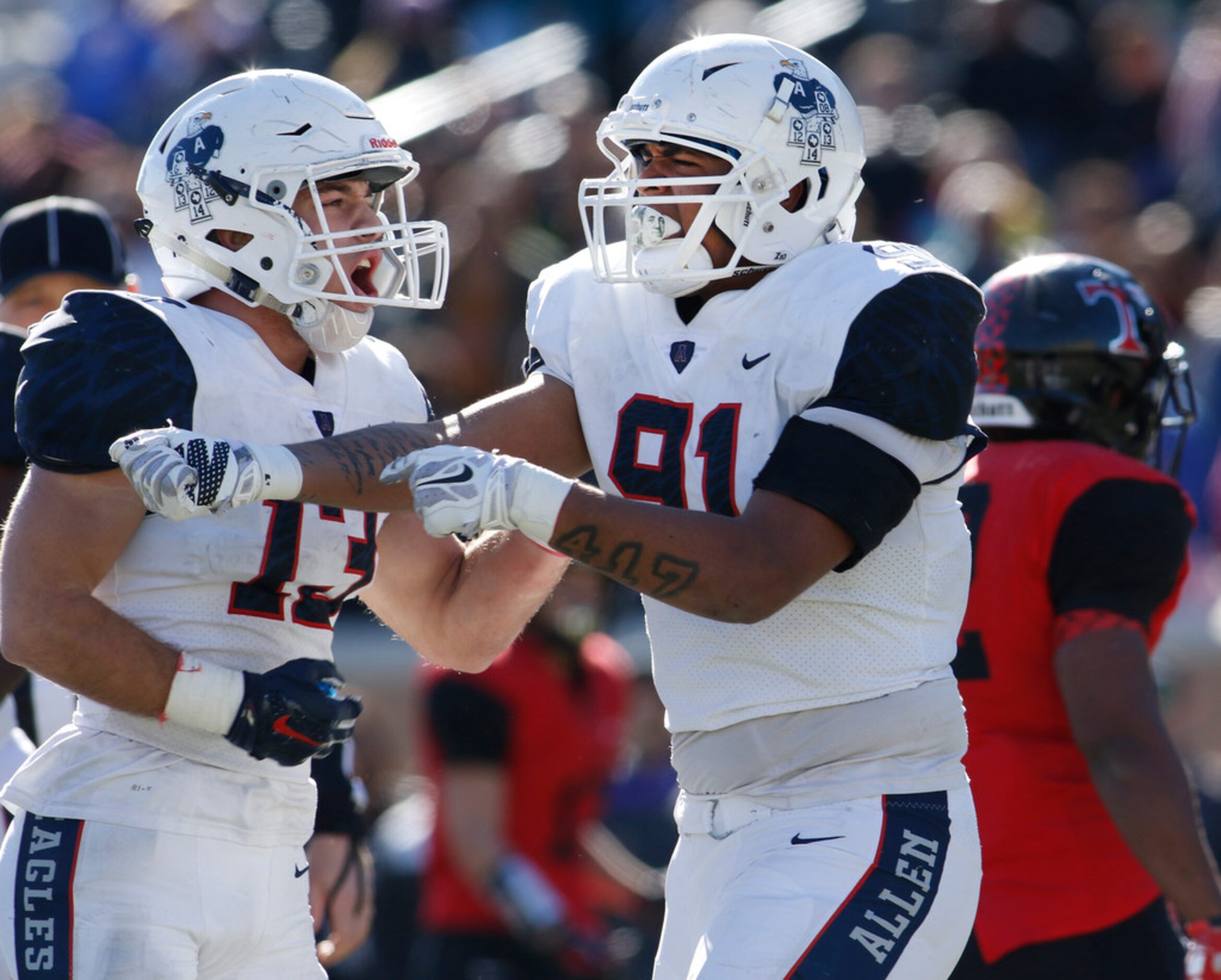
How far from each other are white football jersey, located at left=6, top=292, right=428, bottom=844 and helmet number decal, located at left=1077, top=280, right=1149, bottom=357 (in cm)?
176

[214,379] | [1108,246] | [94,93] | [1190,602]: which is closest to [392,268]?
[214,379]

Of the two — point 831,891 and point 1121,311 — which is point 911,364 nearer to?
point 831,891

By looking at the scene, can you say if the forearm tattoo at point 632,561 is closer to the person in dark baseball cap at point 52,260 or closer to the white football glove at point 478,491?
the white football glove at point 478,491

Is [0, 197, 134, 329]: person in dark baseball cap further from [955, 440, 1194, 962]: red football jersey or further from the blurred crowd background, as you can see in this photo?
the blurred crowd background

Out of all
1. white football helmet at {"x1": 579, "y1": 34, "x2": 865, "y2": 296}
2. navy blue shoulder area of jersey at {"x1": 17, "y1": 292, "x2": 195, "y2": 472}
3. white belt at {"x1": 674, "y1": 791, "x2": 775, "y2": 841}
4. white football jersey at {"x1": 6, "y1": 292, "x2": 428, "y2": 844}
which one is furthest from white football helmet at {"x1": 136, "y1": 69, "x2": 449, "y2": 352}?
white belt at {"x1": 674, "y1": 791, "x2": 775, "y2": 841}

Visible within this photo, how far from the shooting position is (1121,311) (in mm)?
4059

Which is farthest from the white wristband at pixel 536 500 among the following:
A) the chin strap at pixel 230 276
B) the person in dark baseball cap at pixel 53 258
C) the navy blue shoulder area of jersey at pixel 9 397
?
the person in dark baseball cap at pixel 53 258

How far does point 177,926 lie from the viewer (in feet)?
9.92

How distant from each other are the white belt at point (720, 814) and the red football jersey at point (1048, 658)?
830 millimetres

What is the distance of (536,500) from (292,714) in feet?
2.06

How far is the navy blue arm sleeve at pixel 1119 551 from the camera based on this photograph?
3650 mm

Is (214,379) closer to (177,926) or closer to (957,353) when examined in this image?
(177,926)

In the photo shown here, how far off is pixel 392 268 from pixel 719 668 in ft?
3.38

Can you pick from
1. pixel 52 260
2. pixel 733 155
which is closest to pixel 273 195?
pixel 733 155
